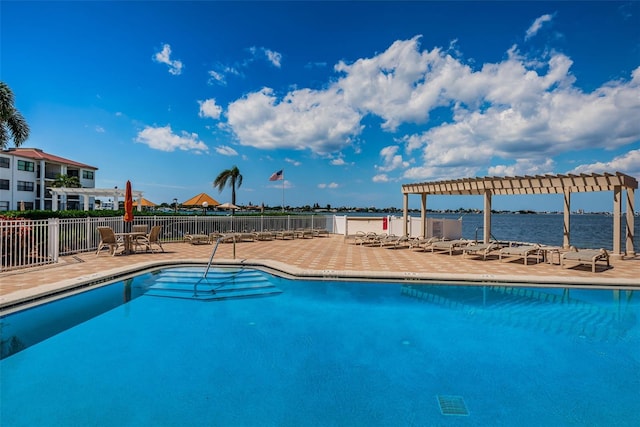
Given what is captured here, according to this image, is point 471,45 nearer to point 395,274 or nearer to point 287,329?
point 395,274

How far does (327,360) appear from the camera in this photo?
4.42 m

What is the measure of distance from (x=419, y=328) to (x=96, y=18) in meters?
14.0

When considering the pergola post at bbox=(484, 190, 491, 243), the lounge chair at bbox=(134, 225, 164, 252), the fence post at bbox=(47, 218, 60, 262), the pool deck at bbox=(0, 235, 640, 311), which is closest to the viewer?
the pool deck at bbox=(0, 235, 640, 311)

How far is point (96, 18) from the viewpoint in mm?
11148

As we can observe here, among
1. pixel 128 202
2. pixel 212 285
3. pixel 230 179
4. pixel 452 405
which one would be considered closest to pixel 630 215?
pixel 452 405

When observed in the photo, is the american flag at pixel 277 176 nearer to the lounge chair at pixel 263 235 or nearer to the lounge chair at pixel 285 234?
the lounge chair at pixel 285 234

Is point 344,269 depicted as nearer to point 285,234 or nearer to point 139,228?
point 285,234

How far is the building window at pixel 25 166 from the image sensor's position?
41453 millimetres

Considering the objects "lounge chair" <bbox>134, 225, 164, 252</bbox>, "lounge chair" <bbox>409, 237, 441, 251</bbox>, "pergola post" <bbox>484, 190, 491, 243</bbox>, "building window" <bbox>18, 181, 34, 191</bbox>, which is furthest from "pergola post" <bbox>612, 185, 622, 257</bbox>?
"building window" <bbox>18, 181, 34, 191</bbox>

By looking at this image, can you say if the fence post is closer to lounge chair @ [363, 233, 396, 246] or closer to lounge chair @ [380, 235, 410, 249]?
lounge chair @ [363, 233, 396, 246]

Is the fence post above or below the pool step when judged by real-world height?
above

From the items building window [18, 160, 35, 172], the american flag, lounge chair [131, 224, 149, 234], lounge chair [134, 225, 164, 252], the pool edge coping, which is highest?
building window [18, 160, 35, 172]

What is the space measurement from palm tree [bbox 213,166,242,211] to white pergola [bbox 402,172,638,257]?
15404mm

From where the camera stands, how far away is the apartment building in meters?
39.8
